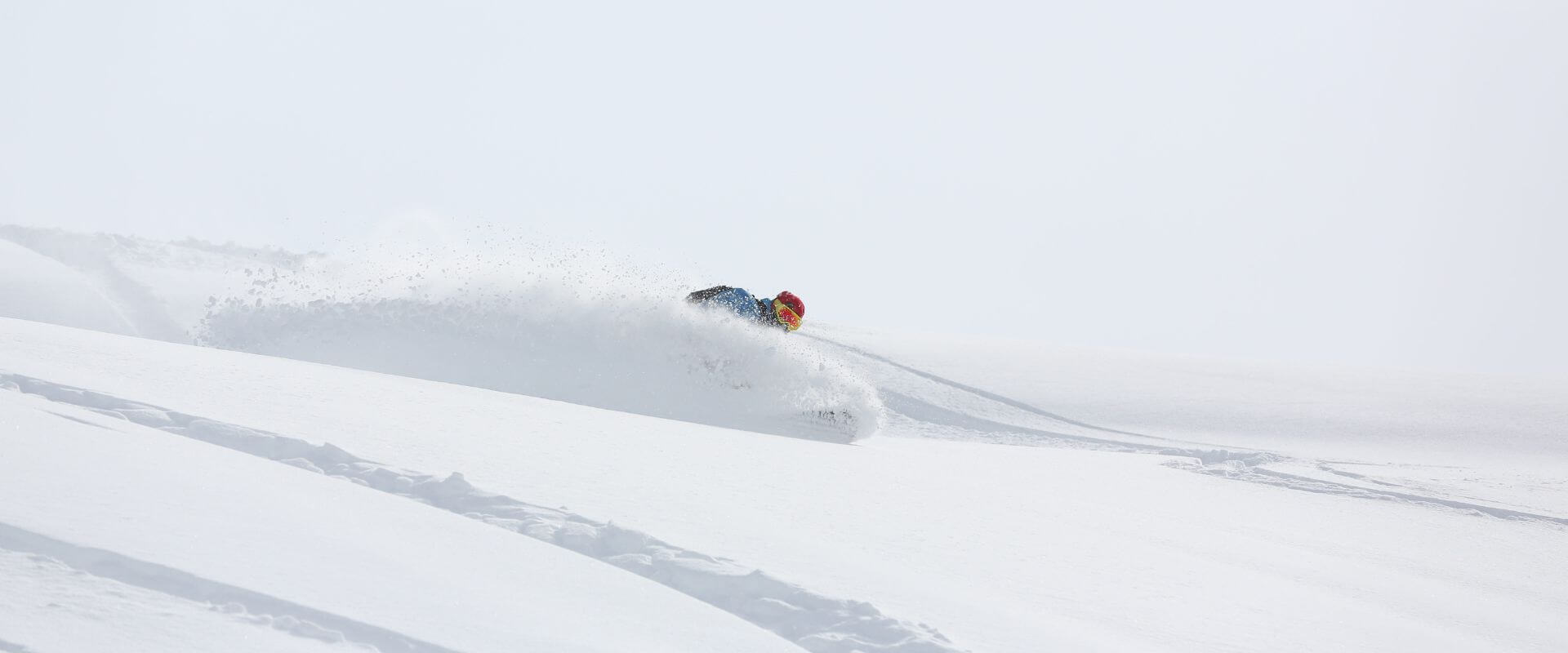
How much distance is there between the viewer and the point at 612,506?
4.11m

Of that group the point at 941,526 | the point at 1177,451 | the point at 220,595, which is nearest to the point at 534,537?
the point at 220,595

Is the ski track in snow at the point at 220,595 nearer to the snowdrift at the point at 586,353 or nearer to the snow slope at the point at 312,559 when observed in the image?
the snow slope at the point at 312,559

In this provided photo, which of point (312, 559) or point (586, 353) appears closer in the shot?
point (312, 559)

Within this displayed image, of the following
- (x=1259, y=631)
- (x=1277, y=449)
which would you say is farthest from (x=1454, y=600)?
(x=1277, y=449)

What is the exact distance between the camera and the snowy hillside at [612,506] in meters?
2.77

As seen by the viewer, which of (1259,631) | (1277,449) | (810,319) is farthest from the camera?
(810,319)

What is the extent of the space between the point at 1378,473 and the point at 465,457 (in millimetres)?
9156

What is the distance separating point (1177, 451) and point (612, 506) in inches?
364

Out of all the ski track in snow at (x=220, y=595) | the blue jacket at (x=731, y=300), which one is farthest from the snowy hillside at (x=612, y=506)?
the blue jacket at (x=731, y=300)

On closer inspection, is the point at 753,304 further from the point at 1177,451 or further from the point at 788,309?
the point at 1177,451

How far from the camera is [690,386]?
32.0ft

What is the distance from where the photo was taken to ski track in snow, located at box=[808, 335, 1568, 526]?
8664 millimetres

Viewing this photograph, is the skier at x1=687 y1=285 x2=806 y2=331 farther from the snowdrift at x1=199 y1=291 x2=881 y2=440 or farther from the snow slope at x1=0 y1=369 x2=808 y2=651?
the snow slope at x1=0 y1=369 x2=808 y2=651

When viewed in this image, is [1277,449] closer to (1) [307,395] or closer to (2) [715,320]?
(2) [715,320]
